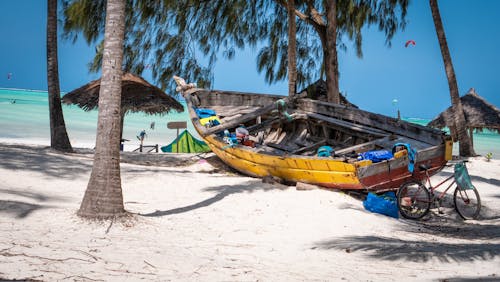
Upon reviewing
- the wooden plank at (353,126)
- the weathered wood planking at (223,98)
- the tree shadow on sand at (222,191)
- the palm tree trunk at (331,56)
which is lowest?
the tree shadow on sand at (222,191)

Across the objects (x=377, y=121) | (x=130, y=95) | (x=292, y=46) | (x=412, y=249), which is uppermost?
(x=292, y=46)

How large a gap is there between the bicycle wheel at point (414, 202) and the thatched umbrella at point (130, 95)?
1001 centimetres

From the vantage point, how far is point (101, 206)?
6.23 meters

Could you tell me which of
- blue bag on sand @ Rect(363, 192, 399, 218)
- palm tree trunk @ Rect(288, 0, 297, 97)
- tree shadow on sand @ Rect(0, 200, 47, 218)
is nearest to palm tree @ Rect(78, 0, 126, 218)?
tree shadow on sand @ Rect(0, 200, 47, 218)

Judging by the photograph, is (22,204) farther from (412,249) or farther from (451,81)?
(451,81)

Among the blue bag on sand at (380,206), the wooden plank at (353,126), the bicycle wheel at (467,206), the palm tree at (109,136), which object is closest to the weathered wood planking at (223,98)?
the wooden plank at (353,126)

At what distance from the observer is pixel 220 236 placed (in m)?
6.34

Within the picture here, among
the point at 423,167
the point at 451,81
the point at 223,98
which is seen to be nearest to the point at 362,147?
the point at 423,167

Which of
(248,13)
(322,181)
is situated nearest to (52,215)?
(322,181)

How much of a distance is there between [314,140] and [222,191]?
348cm

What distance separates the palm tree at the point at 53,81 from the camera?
12977mm

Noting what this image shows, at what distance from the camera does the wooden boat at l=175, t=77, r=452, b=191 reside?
8.86 m

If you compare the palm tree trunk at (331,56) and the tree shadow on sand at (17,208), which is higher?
the palm tree trunk at (331,56)

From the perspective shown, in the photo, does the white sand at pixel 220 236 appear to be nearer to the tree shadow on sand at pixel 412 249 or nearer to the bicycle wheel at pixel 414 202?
the tree shadow on sand at pixel 412 249
